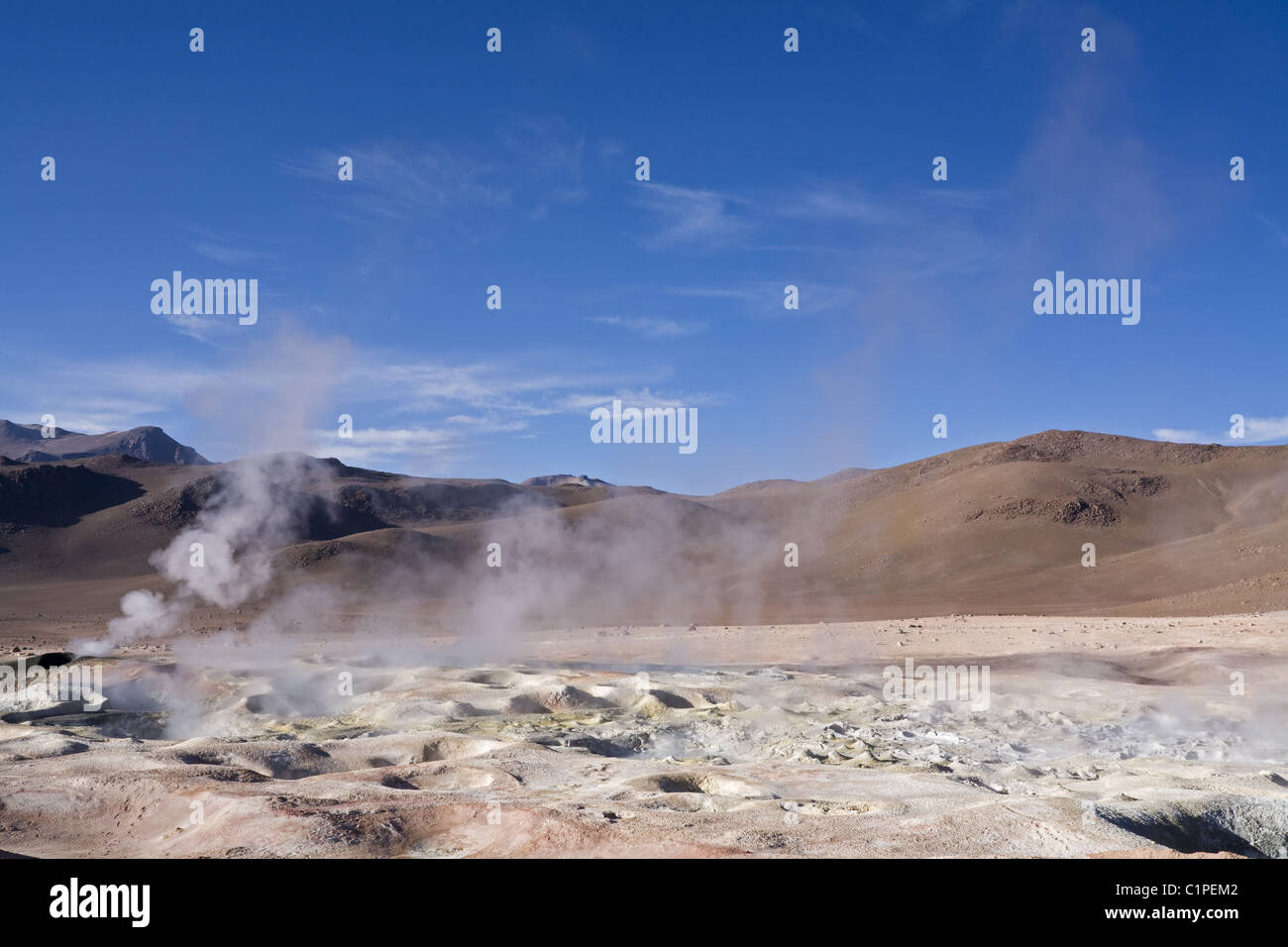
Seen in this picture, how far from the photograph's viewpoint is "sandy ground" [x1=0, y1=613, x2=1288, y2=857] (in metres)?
7.65

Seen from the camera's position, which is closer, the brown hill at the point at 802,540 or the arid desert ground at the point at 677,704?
the arid desert ground at the point at 677,704

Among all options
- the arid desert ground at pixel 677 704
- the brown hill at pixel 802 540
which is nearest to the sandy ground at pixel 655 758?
the arid desert ground at pixel 677 704

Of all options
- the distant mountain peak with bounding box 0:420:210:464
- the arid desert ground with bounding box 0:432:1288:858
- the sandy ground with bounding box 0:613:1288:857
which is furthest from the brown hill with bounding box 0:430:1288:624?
the distant mountain peak with bounding box 0:420:210:464

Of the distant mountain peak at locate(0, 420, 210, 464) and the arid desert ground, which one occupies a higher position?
the distant mountain peak at locate(0, 420, 210, 464)

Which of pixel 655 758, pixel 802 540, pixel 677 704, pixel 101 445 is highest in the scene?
pixel 101 445

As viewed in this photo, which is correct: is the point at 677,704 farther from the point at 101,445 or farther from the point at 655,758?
the point at 101,445

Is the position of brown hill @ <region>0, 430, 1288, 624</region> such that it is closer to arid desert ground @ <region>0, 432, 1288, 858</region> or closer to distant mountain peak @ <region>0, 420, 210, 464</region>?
arid desert ground @ <region>0, 432, 1288, 858</region>

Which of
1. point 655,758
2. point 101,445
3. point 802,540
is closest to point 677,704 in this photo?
point 655,758

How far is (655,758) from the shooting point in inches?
502

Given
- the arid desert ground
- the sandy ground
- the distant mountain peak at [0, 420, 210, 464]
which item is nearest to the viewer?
the sandy ground

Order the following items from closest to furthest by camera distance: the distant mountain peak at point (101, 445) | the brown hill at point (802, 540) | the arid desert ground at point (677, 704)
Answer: the arid desert ground at point (677, 704), the brown hill at point (802, 540), the distant mountain peak at point (101, 445)

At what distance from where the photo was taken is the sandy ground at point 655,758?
25.1 ft

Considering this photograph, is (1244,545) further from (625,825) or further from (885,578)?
(625,825)

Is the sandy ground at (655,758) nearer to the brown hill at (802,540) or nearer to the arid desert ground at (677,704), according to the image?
the arid desert ground at (677,704)
